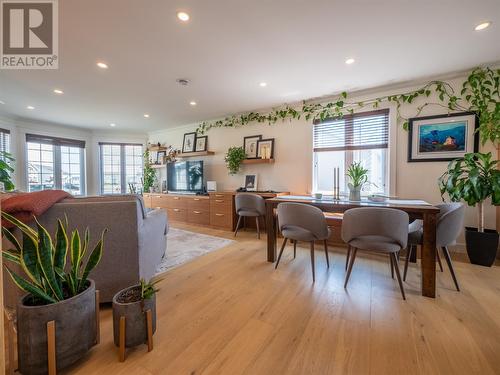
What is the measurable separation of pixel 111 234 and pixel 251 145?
131 inches

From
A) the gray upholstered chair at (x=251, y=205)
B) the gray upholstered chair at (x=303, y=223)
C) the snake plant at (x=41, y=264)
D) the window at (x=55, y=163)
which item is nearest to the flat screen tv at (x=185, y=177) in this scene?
the gray upholstered chair at (x=251, y=205)

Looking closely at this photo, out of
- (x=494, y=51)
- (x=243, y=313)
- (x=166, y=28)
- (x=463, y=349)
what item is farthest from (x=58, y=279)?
(x=494, y=51)

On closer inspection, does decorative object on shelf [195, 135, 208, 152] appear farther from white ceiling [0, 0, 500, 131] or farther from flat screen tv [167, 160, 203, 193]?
white ceiling [0, 0, 500, 131]

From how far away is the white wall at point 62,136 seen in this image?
181 inches

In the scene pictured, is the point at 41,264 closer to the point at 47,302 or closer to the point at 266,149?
the point at 47,302

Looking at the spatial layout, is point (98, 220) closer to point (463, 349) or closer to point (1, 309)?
point (1, 309)

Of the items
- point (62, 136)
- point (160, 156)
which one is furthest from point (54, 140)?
point (160, 156)

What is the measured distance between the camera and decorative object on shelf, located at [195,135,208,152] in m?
5.21

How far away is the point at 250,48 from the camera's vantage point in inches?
89.6

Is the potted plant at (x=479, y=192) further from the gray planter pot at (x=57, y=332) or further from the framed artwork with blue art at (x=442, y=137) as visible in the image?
the gray planter pot at (x=57, y=332)

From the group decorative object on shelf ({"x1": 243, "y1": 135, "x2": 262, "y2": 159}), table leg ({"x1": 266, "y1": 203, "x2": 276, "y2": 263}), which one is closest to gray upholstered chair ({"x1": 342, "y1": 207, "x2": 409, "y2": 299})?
table leg ({"x1": 266, "y1": 203, "x2": 276, "y2": 263})

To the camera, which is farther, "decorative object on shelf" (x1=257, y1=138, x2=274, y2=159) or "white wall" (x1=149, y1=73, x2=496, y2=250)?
"decorative object on shelf" (x1=257, y1=138, x2=274, y2=159)

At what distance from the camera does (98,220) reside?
1655 mm

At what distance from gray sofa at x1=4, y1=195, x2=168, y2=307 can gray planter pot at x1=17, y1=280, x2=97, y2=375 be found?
1.74 feet
